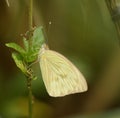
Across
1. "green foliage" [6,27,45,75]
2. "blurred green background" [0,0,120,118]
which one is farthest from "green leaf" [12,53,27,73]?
"blurred green background" [0,0,120,118]

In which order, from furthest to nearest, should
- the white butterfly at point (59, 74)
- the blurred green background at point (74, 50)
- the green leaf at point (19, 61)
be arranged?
the blurred green background at point (74, 50), the white butterfly at point (59, 74), the green leaf at point (19, 61)

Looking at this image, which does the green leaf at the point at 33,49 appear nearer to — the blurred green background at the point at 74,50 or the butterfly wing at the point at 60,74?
the butterfly wing at the point at 60,74

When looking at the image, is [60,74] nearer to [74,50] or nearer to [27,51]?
[27,51]

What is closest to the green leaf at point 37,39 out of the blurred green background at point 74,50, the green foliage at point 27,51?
Answer: the green foliage at point 27,51

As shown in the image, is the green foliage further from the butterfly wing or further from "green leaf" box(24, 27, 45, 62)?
the butterfly wing

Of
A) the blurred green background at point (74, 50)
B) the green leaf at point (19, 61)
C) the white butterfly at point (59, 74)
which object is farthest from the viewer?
the blurred green background at point (74, 50)

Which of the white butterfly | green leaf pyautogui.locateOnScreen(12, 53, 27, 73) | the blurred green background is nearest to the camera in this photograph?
green leaf pyautogui.locateOnScreen(12, 53, 27, 73)

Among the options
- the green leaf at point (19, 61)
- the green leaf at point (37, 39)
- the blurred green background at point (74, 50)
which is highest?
the green leaf at point (37, 39)

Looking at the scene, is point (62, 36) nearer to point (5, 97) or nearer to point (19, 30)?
point (19, 30)
